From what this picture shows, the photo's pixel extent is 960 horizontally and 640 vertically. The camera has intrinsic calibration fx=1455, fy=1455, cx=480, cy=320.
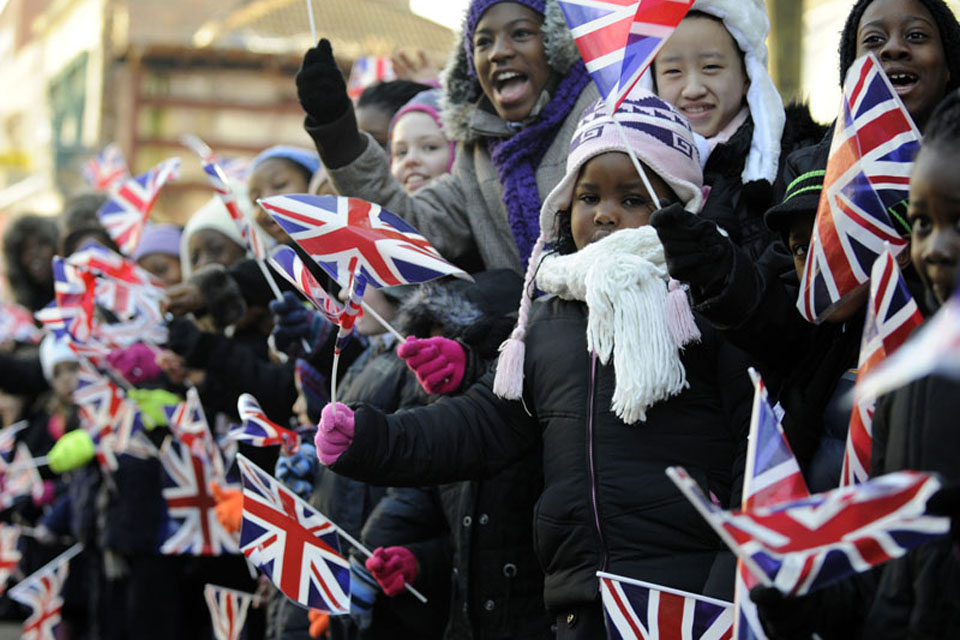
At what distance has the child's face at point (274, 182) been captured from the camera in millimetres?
6168

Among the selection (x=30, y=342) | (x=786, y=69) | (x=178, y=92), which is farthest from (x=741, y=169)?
(x=178, y=92)

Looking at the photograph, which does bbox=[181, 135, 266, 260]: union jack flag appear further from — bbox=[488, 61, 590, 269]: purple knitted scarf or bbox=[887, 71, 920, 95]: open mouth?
bbox=[887, 71, 920, 95]: open mouth

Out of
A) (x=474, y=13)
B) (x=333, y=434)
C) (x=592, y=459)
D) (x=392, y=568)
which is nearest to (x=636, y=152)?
(x=592, y=459)

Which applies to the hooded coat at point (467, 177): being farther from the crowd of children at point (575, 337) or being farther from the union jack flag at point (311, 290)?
the union jack flag at point (311, 290)

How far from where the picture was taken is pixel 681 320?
3238 millimetres

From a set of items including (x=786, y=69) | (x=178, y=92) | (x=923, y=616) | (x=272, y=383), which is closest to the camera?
(x=923, y=616)

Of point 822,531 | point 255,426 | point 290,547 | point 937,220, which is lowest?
point 290,547

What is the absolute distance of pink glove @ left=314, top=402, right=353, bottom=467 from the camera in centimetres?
344

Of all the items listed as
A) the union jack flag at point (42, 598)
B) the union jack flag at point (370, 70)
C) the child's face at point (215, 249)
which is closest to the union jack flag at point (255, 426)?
the child's face at point (215, 249)

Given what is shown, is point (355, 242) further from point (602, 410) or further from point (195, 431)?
point (195, 431)

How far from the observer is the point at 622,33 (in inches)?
130

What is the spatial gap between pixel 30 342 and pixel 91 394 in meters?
3.76

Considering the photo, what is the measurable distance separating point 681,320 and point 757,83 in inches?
43.4

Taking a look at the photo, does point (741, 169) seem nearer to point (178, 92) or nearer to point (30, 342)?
point (30, 342)
